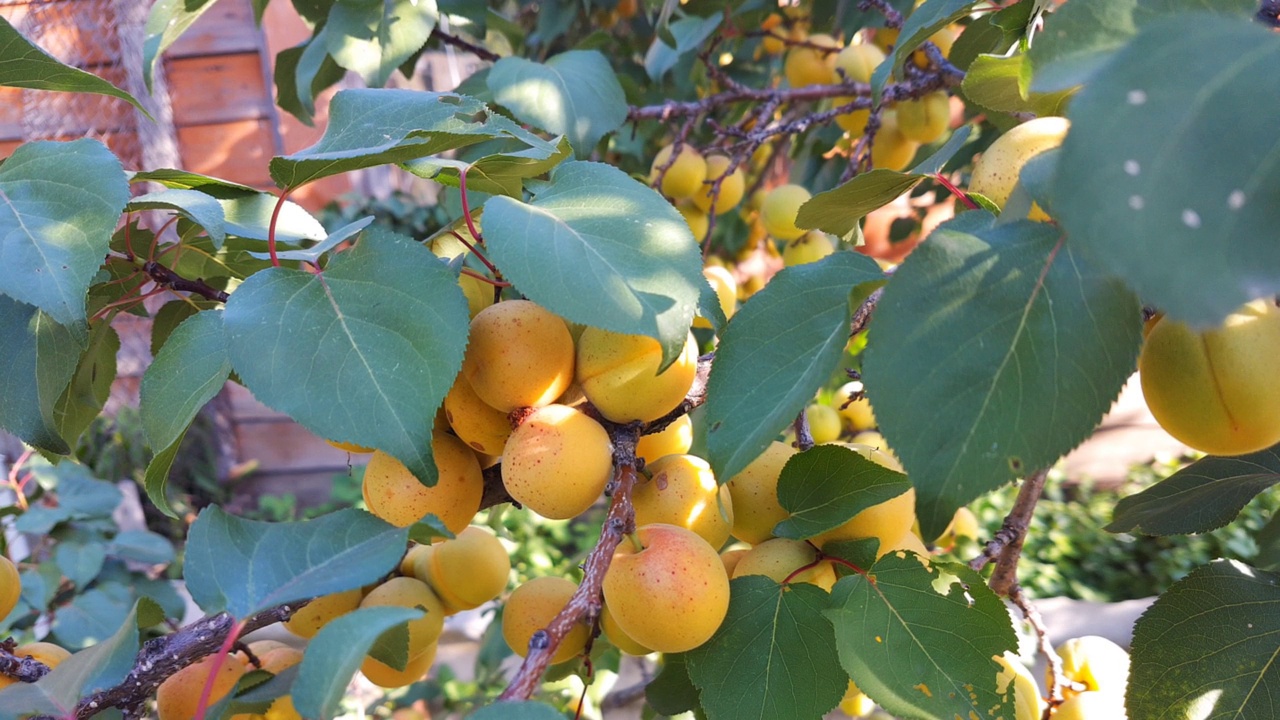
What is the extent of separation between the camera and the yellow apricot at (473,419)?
18.9 inches

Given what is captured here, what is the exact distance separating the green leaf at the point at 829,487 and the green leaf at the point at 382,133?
0.84 feet

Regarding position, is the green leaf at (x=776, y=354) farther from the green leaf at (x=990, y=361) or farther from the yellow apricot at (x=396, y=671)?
the yellow apricot at (x=396, y=671)

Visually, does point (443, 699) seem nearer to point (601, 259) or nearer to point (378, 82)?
point (378, 82)

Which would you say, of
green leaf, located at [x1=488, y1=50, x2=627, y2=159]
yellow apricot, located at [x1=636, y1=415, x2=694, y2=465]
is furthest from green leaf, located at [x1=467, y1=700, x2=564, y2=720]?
green leaf, located at [x1=488, y1=50, x2=627, y2=159]

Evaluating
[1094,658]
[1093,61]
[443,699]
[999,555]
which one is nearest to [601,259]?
[1093,61]

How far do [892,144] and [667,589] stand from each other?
0.89 m

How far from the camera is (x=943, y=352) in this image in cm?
31

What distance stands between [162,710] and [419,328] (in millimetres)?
362

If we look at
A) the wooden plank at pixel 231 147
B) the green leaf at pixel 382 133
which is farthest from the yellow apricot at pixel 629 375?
the wooden plank at pixel 231 147

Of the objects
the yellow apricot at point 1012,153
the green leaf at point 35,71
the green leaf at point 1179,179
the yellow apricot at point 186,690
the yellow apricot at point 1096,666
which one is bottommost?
the yellow apricot at point 1096,666

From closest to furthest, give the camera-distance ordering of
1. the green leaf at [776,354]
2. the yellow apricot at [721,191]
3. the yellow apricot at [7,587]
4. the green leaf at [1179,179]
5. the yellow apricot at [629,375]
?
the green leaf at [1179,179] < the green leaf at [776,354] < the yellow apricot at [629,375] < the yellow apricot at [7,587] < the yellow apricot at [721,191]

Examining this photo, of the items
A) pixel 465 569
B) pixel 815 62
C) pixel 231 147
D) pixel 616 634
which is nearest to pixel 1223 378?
pixel 616 634

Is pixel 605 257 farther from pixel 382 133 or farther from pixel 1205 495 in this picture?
pixel 1205 495

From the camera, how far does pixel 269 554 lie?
409mm
